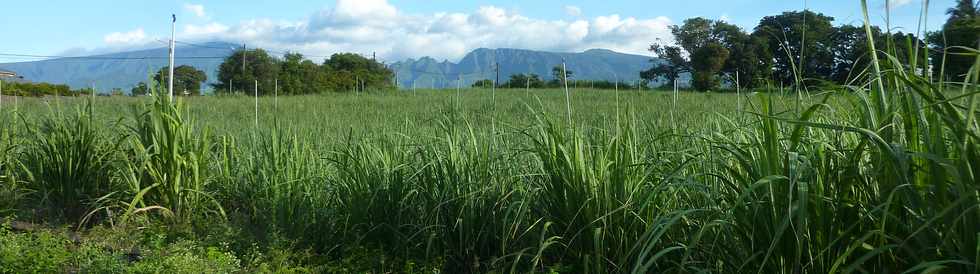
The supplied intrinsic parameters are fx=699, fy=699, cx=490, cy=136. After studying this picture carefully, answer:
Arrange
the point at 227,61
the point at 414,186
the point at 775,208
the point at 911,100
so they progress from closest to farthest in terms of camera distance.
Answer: the point at 911,100
the point at 775,208
the point at 414,186
the point at 227,61

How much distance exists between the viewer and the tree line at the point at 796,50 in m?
2.29

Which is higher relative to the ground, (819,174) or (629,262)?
(819,174)

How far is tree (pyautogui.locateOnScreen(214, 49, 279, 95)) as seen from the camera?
37.8 m

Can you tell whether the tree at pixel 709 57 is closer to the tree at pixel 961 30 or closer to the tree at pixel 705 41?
the tree at pixel 705 41

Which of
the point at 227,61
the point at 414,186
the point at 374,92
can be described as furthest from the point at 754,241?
the point at 227,61

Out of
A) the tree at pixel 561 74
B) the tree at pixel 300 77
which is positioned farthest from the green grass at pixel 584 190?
the tree at pixel 300 77

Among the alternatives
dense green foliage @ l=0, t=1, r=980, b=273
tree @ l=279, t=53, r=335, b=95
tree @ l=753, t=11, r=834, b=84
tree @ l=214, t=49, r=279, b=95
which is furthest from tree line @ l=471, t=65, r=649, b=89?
tree @ l=214, t=49, r=279, b=95

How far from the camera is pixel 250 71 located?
37969mm

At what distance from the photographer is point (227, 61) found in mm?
40281

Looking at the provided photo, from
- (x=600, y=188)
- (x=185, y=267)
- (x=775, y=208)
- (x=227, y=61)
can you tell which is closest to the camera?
(x=775, y=208)

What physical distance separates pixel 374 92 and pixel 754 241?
2554 cm

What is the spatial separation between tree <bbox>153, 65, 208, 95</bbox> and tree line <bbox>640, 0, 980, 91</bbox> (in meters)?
3.72

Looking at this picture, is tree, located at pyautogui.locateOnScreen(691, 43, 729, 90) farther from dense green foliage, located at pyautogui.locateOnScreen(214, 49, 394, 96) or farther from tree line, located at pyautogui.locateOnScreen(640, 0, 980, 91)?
dense green foliage, located at pyautogui.locateOnScreen(214, 49, 394, 96)

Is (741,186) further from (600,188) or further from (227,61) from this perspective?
(227,61)
